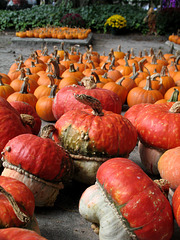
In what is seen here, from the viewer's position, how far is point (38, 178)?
6.35ft

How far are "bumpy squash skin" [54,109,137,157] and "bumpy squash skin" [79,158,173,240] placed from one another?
0.46 meters

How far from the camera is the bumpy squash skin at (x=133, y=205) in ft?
5.06

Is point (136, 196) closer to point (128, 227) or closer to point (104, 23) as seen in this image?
point (128, 227)

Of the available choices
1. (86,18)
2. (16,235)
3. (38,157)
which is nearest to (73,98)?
(38,157)

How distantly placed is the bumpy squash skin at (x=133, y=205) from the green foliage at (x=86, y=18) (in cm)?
1283

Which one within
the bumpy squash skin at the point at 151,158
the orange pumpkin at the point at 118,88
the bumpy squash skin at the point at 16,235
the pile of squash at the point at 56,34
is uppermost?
the pile of squash at the point at 56,34

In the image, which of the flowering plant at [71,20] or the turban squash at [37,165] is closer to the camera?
the turban squash at [37,165]

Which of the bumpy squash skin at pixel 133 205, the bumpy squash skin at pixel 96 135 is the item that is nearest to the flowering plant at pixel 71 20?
the bumpy squash skin at pixel 96 135

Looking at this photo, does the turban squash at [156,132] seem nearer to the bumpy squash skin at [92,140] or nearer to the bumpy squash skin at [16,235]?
the bumpy squash skin at [92,140]

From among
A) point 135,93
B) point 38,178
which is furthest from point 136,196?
point 135,93

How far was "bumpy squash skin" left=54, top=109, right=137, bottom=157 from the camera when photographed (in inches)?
85.4

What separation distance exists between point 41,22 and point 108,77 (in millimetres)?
10946

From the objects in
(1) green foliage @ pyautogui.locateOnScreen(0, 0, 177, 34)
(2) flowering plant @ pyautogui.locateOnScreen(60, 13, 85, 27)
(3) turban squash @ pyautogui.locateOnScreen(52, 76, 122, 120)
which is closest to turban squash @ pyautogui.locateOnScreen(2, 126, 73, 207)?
(3) turban squash @ pyautogui.locateOnScreen(52, 76, 122, 120)

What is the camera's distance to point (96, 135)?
216 centimetres
